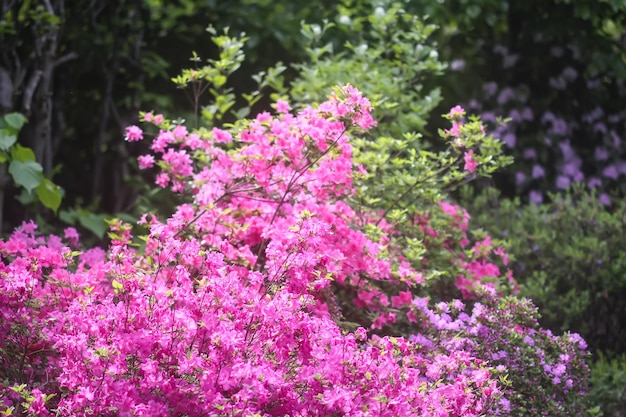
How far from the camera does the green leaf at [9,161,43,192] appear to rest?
4.19 meters

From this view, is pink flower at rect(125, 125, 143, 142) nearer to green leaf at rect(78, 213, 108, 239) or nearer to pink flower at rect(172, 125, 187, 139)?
pink flower at rect(172, 125, 187, 139)

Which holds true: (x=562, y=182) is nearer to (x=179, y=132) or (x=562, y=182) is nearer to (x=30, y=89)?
(x=30, y=89)

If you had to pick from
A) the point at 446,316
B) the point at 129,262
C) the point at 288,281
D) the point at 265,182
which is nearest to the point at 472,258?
the point at 446,316

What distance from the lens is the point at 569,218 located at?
567 cm

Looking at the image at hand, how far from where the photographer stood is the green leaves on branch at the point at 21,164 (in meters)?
4.18

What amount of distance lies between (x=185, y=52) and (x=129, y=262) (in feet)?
14.1

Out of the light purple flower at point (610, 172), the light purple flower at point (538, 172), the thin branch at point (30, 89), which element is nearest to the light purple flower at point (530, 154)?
the light purple flower at point (538, 172)

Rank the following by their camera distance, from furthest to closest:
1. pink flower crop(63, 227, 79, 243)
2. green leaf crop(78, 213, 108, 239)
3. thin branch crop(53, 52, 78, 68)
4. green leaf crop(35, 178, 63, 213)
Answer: thin branch crop(53, 52, 78, 68)
green leaf crop(78, 213, 108, 239)
green leaf crop(35, 178, 63, 213)
pink flower crop(63, 227, 79, 243)

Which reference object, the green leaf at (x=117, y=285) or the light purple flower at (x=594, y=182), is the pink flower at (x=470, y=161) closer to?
the green leaf at (x=117, y=285)

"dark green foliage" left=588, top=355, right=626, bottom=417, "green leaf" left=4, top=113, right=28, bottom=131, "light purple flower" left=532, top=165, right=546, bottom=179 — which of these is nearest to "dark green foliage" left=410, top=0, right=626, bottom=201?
"light purple flower" left=532, top=165, right=546, bottom=179

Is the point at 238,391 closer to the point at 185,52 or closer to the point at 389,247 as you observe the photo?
the point at 389,247

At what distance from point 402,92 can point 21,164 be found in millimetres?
2153

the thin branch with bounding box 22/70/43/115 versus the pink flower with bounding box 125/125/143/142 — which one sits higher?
the thin branch with bounding box 22/70/43/115

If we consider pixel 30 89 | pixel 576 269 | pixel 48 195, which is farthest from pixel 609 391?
pixel 30 89
